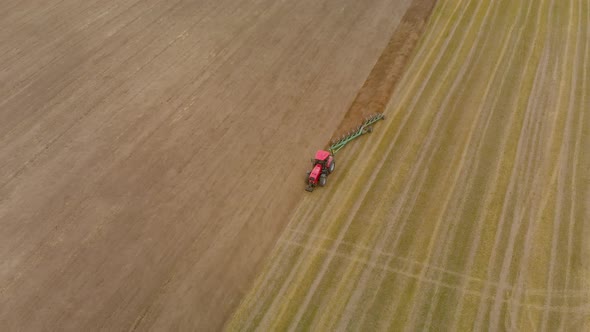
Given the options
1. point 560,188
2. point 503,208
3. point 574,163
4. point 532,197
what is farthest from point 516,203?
point 574,163

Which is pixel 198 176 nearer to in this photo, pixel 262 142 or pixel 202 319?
pixel 262 142

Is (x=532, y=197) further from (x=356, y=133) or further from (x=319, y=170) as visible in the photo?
(x=319, y=170)

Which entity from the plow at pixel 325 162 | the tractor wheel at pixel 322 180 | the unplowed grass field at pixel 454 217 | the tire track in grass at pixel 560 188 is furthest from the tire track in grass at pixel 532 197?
the tractor wheel at pixel 322 180

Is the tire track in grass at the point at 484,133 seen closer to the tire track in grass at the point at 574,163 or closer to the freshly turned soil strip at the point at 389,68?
the tire track in grass at the point at 574,163

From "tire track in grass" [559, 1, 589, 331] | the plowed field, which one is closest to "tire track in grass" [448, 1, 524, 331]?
"tire track in grass" [559, 1, 589, 331]

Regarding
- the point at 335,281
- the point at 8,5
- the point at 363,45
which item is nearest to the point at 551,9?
the point at 363,45
